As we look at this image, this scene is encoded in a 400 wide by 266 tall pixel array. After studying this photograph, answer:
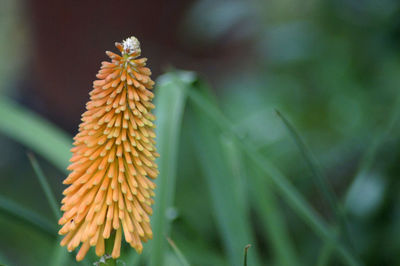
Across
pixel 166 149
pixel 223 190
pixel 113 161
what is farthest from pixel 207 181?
pixel 113 161

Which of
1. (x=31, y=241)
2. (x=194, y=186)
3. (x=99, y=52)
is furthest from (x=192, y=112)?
(x=99, y=52)

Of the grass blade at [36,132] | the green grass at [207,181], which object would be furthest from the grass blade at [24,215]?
the grass blade at [36,132]

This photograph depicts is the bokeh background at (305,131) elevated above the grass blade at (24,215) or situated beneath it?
elevated above

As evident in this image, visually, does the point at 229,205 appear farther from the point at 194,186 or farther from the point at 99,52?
the point at 99,52

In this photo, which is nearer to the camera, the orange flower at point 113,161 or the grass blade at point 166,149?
the orange flower at point 113,161

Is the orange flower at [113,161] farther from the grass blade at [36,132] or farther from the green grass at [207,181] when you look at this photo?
the grass blade at [36,132]

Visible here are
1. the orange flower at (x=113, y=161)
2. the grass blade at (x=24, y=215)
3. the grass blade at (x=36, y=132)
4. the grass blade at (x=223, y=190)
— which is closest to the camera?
the orange flower at (x=113, y=161)

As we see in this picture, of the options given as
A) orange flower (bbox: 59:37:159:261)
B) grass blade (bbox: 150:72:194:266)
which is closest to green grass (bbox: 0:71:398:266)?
grass blade (bbox: 150:72:194:266)
